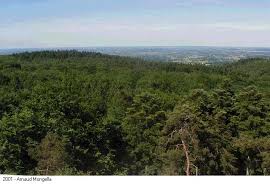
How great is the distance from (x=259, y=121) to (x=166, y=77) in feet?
206

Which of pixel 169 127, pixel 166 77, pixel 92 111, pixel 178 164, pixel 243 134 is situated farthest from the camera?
pixel 166 77

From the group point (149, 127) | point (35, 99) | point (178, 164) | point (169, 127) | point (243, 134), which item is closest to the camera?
point (178, 164)

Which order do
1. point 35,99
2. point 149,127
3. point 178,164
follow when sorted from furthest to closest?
point 35,99, point 149,127, point 178,164

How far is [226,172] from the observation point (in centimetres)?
2430

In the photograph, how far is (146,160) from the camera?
3002 cm

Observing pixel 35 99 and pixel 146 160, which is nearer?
pixel 146 160

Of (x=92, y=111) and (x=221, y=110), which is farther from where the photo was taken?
(x=92, y=111)

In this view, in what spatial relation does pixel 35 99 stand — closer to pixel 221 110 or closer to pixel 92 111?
pixel 92 111

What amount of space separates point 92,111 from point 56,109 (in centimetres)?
460

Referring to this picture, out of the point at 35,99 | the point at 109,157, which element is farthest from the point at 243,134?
the point at 35,99
